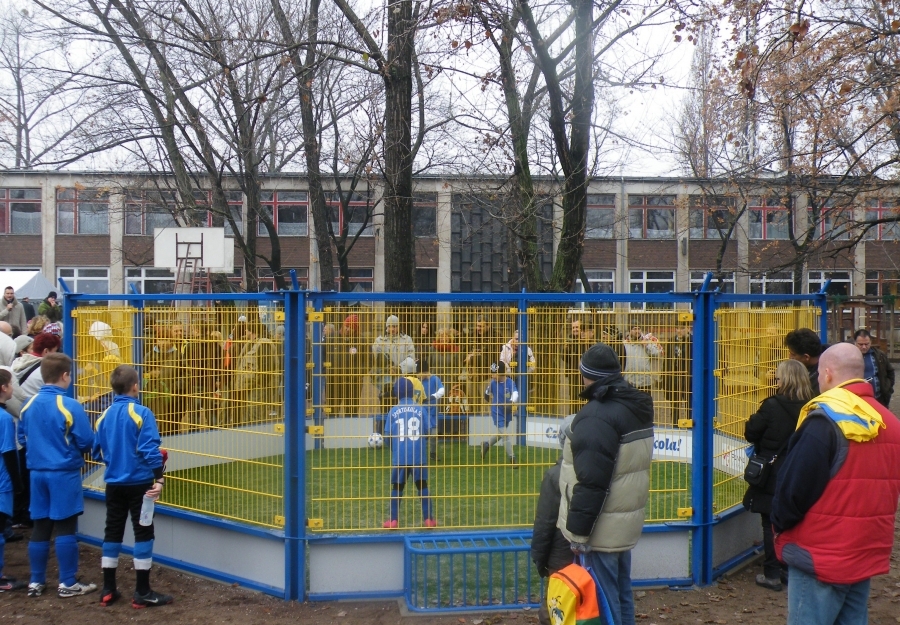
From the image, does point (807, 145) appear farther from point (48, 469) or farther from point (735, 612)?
point (48, 469)

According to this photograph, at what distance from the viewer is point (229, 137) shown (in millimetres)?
18688

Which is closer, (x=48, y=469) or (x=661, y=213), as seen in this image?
(x=48, y=469)

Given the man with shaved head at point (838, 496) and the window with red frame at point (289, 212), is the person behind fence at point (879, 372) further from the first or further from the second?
the window with red frame at point (289, 212)

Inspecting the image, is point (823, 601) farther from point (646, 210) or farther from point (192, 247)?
point (646, 210)

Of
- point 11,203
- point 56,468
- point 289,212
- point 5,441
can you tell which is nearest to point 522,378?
point 56,468

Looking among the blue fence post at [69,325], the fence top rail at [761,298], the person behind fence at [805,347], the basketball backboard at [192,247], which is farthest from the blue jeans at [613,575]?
the basketball backboard at [192,247]

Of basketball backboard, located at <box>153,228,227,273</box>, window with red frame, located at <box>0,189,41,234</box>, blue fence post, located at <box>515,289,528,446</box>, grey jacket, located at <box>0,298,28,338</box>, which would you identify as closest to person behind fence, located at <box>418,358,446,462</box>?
blue fence post, located at <box>515,289,528,446</box>

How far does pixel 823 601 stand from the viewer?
3779mm

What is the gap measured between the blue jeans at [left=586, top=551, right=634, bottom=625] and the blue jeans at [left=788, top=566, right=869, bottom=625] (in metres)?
0.90

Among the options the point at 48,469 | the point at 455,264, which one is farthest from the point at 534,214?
the point at 455,264

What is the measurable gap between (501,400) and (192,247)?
13.4m

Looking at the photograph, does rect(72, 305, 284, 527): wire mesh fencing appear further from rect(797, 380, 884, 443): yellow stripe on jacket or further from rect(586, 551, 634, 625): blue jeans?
rect(797, 380, 884, 443): yellow stripe on jacket

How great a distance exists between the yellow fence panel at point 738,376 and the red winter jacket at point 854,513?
2.49 m

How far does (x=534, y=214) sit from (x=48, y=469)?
8369mm
